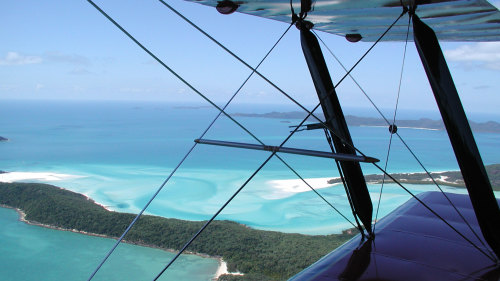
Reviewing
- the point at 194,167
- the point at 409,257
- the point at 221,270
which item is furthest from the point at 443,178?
the point at 409,257

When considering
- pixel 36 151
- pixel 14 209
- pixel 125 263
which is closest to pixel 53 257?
pixel 125 263

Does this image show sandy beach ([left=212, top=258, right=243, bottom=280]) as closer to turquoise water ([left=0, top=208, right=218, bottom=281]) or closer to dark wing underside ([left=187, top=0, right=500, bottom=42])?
turquoise water ([left=0, top=208, right=218, bottom=281])

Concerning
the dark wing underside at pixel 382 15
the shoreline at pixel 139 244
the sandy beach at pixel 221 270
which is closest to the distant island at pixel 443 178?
the shoreline at pixel 139 244

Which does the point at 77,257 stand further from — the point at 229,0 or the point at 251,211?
the point at 229,0

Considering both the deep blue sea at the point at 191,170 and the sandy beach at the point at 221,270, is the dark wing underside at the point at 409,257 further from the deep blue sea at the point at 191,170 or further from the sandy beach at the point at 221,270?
the deep blue sea at the point at 191,170

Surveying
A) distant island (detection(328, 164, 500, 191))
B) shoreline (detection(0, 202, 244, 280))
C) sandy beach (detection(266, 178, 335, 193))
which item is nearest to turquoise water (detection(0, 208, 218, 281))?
shoreline (detection(0, 202, 244, 280))
